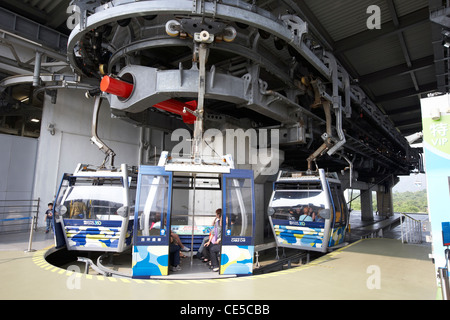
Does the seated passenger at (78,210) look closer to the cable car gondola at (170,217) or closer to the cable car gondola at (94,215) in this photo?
the cable car gondola at (94,215)

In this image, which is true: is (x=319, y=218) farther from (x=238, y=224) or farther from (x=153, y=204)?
(x=153, y=204)

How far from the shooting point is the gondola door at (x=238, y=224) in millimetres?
5402

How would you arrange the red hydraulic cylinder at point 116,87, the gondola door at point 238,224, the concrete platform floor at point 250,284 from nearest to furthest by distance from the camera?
the concrete platform floor at point 250,284, the gondola door at point 238,224, the red hydraulic cylinder at point 116,87

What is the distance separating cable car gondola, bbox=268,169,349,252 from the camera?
7.79 m

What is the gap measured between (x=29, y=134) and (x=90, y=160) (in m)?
9.19

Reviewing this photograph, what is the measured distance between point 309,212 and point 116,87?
243 inches

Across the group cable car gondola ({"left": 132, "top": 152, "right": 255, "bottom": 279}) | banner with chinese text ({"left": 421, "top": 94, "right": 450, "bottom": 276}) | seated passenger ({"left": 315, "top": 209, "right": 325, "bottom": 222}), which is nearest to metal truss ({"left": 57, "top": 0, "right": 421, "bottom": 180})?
cable car gondola ({"left": 132, "top": 152, "right": 255, "bottom": 279})

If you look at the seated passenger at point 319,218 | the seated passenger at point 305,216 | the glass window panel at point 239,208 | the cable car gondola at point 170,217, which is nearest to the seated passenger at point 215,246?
the cable car gondola at point 170,217

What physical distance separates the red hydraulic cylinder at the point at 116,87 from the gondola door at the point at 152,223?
9.32 feet

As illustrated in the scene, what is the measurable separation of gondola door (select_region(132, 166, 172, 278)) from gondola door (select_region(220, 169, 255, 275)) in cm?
108

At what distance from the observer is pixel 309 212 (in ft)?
26.5

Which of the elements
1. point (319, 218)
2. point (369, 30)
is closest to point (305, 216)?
point (319, 218)

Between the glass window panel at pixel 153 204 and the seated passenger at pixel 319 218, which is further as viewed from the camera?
the seated passenger at pixel 319 218
